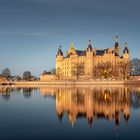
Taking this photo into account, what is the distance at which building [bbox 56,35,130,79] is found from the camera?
132m

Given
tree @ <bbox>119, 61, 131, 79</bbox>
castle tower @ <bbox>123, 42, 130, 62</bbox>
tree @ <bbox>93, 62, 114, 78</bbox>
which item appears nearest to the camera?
tree @ <bbox>119, 61, 131, 79</bbox>

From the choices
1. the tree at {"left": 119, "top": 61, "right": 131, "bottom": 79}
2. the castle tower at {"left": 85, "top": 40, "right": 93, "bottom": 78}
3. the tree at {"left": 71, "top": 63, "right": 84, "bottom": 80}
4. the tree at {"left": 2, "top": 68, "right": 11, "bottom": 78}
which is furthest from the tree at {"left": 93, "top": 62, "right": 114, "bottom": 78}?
the tree at {"left": 2, "top": 68, "right": 11, "bottom": 78}

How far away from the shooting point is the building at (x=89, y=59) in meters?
132

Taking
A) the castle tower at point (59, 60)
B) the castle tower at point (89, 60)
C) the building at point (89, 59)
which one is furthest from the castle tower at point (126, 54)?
the castle tower at point (59, 60)

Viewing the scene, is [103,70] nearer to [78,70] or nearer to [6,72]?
[78,70]

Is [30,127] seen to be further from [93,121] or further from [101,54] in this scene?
[101,54]

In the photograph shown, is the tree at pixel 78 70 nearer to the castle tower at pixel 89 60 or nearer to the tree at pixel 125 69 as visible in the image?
the castle tower at pixel 89 60

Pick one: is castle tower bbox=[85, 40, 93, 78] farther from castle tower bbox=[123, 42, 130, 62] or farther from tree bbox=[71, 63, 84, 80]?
castle tower bbox=[123, 42, 130, 62]

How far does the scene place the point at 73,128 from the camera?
1862cm

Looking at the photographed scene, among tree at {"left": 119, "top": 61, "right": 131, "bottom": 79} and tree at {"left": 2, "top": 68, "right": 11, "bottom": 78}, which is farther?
tree at {"left": 2, "top": 68, "right": 11, "bottom": 78}

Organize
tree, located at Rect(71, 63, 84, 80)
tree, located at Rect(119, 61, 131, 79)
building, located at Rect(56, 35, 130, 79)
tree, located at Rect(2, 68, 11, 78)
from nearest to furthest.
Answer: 1. tree, located at Rect(119, 61, 131, 79)
2. tree, located at Rect(71, 63, 84, 80)
3. building, located at Rect(56, 35, 130, 79)
4. tree, located at Rect(2, 68, 11, 78)

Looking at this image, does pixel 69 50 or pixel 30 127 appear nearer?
pixel 30 127

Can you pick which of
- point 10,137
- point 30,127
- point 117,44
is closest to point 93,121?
point 30,127

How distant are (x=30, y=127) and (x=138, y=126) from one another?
265 inches
